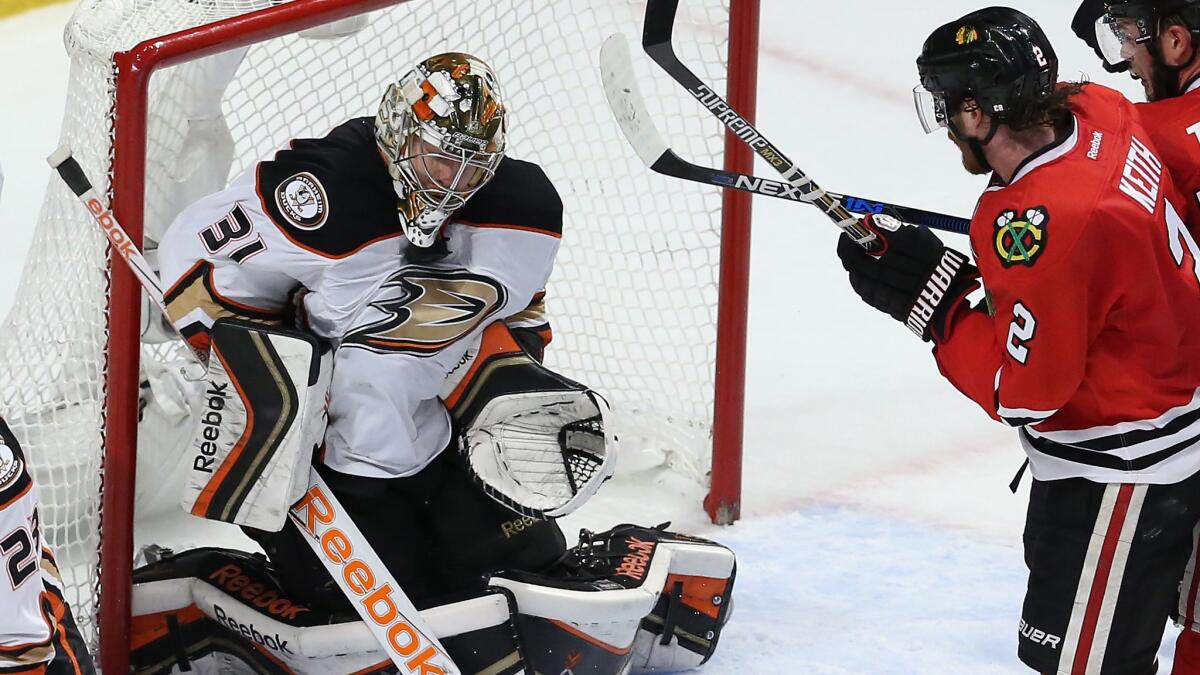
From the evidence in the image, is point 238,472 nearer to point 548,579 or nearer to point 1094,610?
point 548,579

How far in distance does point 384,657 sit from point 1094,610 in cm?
92

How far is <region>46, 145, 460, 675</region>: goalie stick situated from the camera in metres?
2.02

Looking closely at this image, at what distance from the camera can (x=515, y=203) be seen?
2105 mm

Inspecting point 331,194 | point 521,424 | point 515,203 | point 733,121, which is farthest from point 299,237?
point 733,121

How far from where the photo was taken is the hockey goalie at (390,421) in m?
1.98

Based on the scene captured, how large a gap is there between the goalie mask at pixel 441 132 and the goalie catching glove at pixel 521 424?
266mm

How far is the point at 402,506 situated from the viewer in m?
2.19

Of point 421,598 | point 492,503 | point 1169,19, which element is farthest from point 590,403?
point 1169,19

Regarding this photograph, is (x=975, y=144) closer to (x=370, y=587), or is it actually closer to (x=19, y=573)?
(x=370, y=587)

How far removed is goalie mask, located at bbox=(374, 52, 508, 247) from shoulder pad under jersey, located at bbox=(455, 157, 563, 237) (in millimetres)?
105

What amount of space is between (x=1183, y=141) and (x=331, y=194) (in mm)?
1095

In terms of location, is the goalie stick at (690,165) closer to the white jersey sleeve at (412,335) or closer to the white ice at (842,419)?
the white jersey sleeve at (412,335)

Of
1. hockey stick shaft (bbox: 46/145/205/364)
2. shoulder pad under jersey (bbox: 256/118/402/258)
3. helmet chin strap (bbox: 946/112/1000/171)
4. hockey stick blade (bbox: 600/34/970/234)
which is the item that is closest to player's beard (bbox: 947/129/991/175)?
helmet chin strap (bbox: 946/112/1000/171)

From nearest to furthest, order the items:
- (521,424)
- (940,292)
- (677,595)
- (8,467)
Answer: (8,467) → (940,292) → (521,424) → (677,595)
